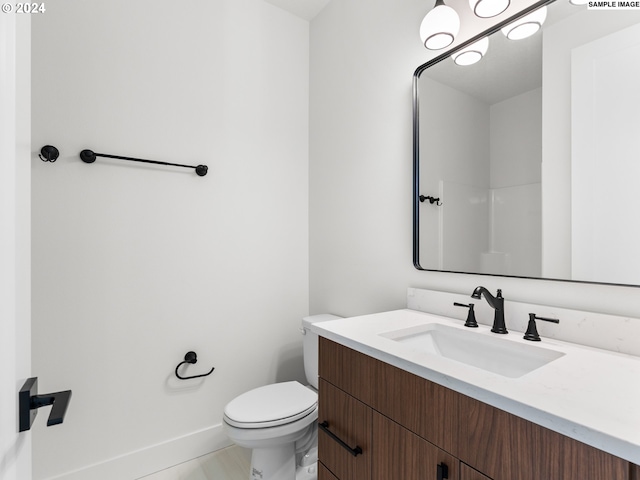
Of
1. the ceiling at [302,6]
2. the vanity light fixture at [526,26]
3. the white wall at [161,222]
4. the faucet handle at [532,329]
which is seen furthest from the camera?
the ceiling at [302,6]

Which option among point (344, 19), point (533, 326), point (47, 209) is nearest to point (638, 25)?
point (533, 326)

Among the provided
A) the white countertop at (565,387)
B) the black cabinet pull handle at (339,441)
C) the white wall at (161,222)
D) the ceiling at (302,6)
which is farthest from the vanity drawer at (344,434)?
the ceiling at (302,6)

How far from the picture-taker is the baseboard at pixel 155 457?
1579 millimetres

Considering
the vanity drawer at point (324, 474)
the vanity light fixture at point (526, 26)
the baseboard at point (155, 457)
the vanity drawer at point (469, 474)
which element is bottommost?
the baseboard at point (155, 457)

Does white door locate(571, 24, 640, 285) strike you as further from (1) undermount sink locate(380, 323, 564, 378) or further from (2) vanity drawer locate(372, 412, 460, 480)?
(2) vanity drawer locate(372, 412, 460, 480)

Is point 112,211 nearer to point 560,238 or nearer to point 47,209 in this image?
point 47,209

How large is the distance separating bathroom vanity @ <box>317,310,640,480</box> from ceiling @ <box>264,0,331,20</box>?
6.33 feet

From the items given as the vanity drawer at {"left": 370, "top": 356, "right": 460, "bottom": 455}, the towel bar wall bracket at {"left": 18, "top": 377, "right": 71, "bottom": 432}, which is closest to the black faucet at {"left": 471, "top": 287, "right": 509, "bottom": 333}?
the vanity drawer at {"left": 370, "top": 356, "right": 460, "bottom": 455}

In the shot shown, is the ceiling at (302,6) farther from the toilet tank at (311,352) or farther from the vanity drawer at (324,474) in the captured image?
the vanity drawer at (324,474)

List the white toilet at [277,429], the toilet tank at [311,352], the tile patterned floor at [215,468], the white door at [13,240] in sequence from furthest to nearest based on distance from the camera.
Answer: the toilet tank at [311,352] < the tile patterned floor at [215,468] < the white toilet at [277,429] < the white door at [13,240]

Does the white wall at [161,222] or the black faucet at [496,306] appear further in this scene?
the white wall at [161,222]

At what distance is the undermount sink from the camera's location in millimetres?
954

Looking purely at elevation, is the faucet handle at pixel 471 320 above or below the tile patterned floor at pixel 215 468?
above

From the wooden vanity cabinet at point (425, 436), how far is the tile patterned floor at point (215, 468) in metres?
0.78
